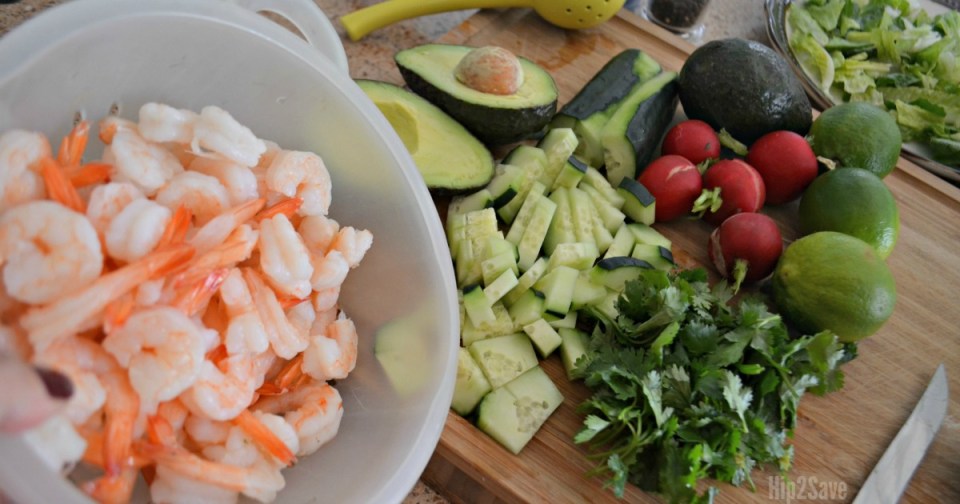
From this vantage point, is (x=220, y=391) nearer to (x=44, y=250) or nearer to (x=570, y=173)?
(x=44, y=250)

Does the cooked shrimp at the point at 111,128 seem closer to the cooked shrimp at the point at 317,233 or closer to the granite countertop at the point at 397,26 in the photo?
the cooked shrimp at the point at 317,233

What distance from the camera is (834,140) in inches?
65.1

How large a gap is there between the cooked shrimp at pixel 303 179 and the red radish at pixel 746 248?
0.80 meters

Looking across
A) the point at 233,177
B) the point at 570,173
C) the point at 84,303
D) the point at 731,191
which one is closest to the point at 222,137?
the point at 233,177

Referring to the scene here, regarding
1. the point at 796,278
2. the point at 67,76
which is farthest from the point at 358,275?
the point at 796,278

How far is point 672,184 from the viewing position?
1543 mm

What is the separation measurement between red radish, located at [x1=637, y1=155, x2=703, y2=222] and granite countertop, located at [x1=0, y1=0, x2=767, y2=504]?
2.04 ft

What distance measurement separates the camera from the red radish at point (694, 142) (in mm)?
1624

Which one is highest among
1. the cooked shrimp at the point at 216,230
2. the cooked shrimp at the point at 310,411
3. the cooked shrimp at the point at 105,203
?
the cooked shrimp at the point at 105,203

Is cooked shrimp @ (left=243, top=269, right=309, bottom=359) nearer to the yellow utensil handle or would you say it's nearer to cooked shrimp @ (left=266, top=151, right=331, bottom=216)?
cooked shrimp @ (left=266, top=151, right=331, bottom=216)

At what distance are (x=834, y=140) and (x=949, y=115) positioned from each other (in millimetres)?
591

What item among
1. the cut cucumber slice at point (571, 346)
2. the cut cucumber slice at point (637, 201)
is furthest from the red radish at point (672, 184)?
the cut cucumber slice at point (571, 346)

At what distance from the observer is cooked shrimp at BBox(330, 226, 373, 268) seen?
1.07 metres

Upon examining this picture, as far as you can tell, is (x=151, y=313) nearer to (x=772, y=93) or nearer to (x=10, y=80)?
(x=10, y=80)
